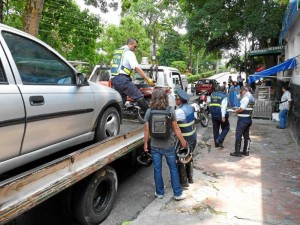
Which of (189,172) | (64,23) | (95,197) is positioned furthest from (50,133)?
(64,23)

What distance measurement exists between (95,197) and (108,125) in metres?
1.01

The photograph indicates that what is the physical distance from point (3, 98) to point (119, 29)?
30.9 meters

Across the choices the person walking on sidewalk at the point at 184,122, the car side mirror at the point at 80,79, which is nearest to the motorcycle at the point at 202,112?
the person walking on sidewalk at the point at 184,122

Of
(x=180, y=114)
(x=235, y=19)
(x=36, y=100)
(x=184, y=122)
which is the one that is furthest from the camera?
(x=235, y=19)

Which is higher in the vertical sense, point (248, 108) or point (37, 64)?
point (37, 64)

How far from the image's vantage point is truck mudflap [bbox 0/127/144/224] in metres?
2.40

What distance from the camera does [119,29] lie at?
105 ft

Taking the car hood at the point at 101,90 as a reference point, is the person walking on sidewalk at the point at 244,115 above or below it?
below

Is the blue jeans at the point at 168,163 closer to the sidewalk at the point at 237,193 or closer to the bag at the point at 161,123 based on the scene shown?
the sidewalk at the point at 237,193

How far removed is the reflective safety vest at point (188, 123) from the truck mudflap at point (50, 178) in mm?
1397

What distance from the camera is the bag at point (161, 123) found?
441 centimetres

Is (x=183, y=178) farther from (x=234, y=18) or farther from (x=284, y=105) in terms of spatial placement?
(x=234, y=18)

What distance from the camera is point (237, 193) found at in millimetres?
5070

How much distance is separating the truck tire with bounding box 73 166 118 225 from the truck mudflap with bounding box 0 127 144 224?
220 mm
